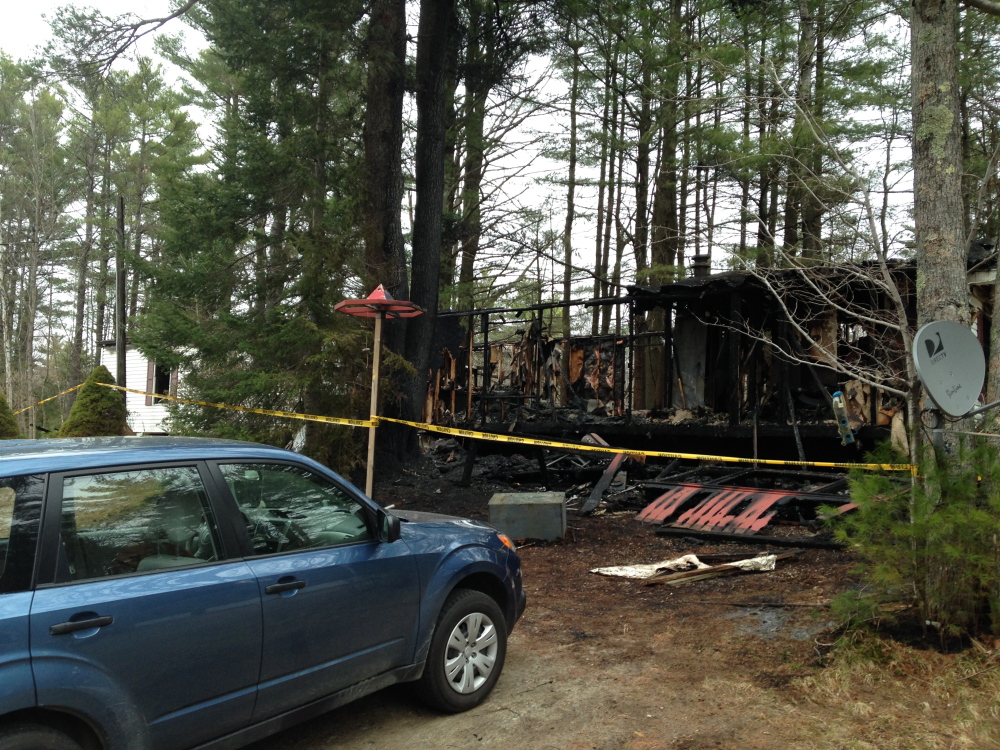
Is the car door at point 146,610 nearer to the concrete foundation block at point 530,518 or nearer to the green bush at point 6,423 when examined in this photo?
the concrete foundation block at point 530,518

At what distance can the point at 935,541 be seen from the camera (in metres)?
4.43

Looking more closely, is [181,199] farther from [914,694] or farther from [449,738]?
[914,694]

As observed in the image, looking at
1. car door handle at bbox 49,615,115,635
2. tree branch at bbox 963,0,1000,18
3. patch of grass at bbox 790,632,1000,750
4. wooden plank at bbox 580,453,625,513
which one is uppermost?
tree branch at bbox 963,0,1000,18

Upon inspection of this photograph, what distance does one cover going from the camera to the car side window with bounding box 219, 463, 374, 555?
3.55 m

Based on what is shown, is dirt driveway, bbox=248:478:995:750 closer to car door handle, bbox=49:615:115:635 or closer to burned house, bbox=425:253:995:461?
car door handle, bbox=49:615:115:635

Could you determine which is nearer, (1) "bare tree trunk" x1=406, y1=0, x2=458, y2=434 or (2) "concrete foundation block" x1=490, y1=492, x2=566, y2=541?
(2) "concrete foundation block" x1=490, y1=492, x2=566, y2=541

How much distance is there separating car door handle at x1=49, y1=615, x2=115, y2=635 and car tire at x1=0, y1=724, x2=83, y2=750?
300 mm

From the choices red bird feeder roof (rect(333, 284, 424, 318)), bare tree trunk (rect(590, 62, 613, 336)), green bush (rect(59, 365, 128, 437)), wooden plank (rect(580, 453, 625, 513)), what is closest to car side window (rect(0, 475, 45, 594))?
red bird feeder roof (rect(333, 284, 424, 318))

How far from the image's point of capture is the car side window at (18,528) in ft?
8.59

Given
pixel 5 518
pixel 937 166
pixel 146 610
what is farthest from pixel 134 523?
pixel 937 166

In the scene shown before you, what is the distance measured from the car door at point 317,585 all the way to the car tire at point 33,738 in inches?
32.2

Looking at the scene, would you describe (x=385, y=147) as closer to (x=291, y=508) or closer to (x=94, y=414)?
(x=94, y=414)

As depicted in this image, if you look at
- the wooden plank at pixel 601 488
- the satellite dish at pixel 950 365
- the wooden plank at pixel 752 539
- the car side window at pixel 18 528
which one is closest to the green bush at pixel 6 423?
the wooden plank at pixel 601 488

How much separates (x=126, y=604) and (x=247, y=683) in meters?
0.66
